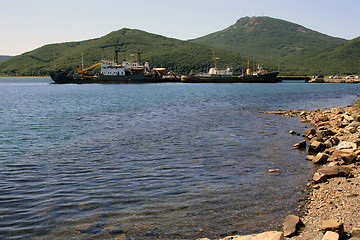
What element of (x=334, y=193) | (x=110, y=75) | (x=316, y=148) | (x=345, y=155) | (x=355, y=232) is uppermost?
(x=110, y=75)

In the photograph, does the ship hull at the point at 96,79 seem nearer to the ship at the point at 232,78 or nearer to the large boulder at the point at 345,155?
the ship at the point at 232,78

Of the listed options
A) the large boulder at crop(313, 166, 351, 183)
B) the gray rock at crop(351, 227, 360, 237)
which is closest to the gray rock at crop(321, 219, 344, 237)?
the gray rock at crop(351, 227, 360, 237)

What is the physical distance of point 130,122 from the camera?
24.9 metres

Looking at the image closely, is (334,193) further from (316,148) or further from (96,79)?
(96,79)

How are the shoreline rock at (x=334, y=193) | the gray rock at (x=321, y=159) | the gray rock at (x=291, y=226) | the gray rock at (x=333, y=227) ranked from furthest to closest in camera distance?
the gray rock at (x=321, y=159) < the gray rock at (x=291, y=226) < the shoreline rock at (x=334, y=193) < the gray rock at (x=333, y=227)

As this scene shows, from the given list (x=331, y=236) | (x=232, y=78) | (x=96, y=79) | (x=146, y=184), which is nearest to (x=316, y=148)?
(x=146, y=184)

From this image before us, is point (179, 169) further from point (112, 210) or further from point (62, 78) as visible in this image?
point (62, 78)

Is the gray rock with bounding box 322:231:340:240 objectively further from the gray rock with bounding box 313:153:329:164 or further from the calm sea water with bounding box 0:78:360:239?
the gray rock with bounding box 313:153:329:164

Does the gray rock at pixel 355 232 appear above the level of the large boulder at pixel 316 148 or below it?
above

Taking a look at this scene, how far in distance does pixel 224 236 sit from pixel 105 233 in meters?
2.52

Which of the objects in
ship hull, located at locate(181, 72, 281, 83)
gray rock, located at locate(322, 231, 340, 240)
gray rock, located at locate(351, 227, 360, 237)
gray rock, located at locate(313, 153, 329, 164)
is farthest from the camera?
ship hull, located at locate(181, 72, 281, 83)

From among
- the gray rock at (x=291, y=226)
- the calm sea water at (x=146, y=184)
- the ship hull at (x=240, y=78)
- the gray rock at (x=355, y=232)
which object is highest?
the ship hull at (x=240, y=78)

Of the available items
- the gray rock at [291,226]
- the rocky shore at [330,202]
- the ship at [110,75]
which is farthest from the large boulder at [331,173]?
the ship at [110,75]

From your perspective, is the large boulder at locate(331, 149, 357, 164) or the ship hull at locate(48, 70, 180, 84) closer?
the large boulder at locate(331, 149, 357, 164)
